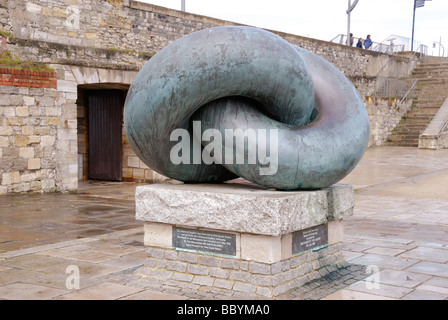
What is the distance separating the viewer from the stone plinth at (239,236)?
3.69 meters

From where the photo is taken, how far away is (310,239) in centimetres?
413

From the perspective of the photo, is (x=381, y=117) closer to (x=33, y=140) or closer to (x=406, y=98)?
(x=406, y=98)

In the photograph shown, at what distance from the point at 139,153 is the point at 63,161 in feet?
20.9

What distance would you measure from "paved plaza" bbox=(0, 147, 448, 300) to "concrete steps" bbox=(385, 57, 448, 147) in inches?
444

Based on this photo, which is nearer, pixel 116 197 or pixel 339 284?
pixel 339 284

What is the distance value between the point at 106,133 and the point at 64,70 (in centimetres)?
275

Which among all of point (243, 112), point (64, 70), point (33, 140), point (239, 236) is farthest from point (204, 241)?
point (64, 70)

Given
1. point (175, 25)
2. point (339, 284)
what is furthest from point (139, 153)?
point (175, 25)

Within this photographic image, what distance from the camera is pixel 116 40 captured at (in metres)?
13.2

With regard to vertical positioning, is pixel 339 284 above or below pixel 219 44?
below

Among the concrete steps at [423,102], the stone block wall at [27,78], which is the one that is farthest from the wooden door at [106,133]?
the concrete steps at [423,102]

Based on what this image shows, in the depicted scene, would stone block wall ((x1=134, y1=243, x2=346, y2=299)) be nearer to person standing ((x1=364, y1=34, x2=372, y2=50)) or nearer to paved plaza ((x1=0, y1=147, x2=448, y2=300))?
paved plaza ((x1=0, y1=147, x2=448, y2=300))
